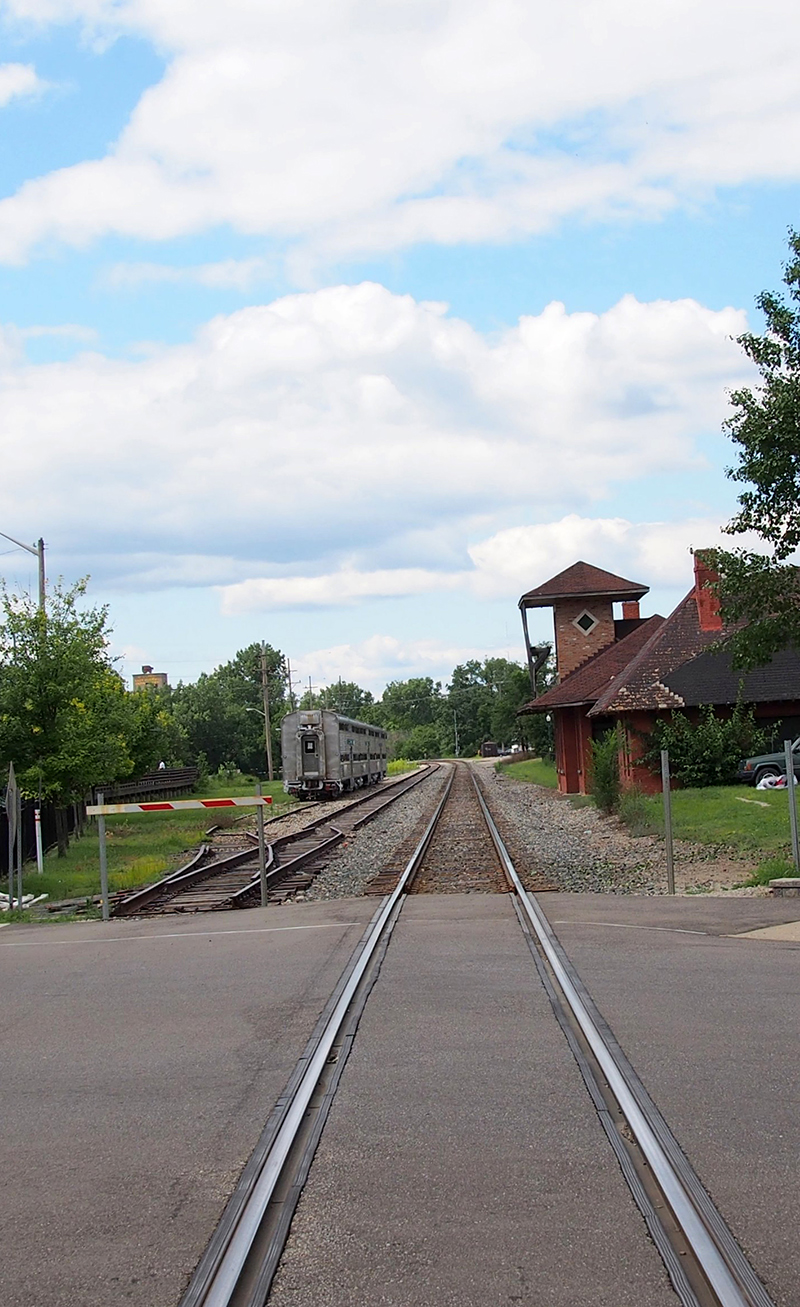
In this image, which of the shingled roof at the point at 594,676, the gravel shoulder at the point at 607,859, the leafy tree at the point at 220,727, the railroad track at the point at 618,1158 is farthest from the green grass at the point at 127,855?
the leafy tree at the point at 220,727

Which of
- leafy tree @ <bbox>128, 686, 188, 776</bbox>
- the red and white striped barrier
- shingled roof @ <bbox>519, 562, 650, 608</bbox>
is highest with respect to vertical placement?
shingled roof @ <bbox>519, 562, 650, 608</bbox>

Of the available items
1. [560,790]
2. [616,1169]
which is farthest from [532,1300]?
[560,790]

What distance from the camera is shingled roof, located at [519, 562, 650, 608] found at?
50031mm

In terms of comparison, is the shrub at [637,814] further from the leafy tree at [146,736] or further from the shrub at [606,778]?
the leafy tree at [146,736]

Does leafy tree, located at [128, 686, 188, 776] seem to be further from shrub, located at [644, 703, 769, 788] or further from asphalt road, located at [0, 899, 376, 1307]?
asphalt road, located at [0, 899, 376, 1307]

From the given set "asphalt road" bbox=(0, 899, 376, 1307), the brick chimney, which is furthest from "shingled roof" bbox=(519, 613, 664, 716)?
"asphalt road" bbox=(0, 899, 376, 1307)

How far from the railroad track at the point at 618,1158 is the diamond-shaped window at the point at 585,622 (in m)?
42.3

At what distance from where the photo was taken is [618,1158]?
17.5 feet

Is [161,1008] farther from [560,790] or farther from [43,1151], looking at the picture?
[560,790]

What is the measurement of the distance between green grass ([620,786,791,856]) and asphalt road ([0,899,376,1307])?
10226 mm

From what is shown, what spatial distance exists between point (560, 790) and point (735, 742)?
1453cm

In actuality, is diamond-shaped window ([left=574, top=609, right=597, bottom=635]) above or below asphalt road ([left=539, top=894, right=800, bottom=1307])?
above

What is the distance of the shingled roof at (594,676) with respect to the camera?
41.2 meters

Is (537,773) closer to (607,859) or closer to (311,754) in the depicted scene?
(311,754)
